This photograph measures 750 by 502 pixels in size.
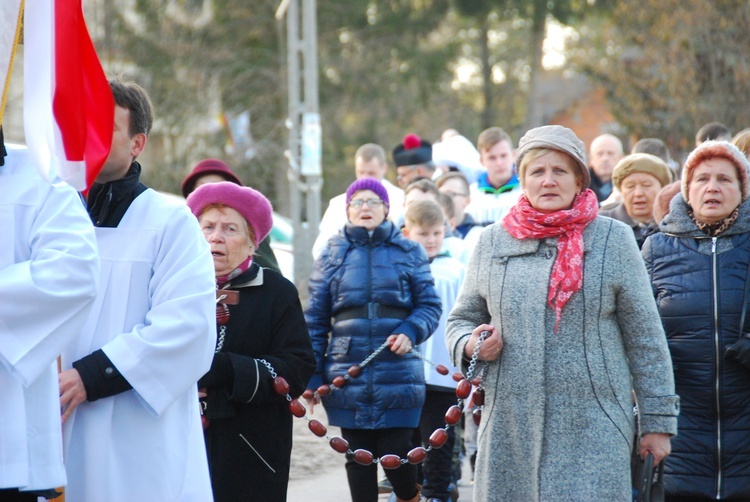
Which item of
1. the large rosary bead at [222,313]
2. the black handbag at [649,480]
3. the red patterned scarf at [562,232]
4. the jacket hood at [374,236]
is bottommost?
the black handbag at [649,480]

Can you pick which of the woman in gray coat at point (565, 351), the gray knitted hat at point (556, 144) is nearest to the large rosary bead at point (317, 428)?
the woman in gray coat at point (565, 351)

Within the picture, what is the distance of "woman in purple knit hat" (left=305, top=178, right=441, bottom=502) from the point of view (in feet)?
19.9

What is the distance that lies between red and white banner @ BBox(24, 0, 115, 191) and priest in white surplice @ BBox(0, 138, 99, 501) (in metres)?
0.10

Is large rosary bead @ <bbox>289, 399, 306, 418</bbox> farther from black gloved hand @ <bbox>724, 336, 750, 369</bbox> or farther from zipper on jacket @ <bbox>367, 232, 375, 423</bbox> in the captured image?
black gloved hand @ <bbox>724, 336, 750, 369</bbox>

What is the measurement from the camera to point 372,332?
6.11 meters

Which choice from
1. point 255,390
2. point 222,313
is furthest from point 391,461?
point 222,313

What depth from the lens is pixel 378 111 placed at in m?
33.9

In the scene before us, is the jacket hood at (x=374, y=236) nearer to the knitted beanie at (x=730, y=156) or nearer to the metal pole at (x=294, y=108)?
the knitted beanie at (x=730, y=156)

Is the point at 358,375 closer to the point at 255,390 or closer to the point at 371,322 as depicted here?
the point at 371,322

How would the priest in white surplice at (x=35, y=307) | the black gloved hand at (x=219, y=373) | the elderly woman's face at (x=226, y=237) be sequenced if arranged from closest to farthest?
1. the priest in white surplice at (x=35, y=307)
2. the black gloved hand at (x=219, y=373)
3. the elderly woman's face at (x=226, y=237)

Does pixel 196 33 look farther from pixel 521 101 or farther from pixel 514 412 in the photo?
A: pixel 514 412

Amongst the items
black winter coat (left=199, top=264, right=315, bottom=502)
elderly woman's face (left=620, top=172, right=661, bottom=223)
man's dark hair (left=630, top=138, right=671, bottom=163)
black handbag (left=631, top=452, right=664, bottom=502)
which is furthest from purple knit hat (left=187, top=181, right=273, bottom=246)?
man's dark hair (left=630, top=138, right=671, bottom=163)

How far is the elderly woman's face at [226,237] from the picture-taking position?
4652mm

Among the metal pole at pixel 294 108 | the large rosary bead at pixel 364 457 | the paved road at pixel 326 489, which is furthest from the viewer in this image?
the metal pole at pixel 294 108
